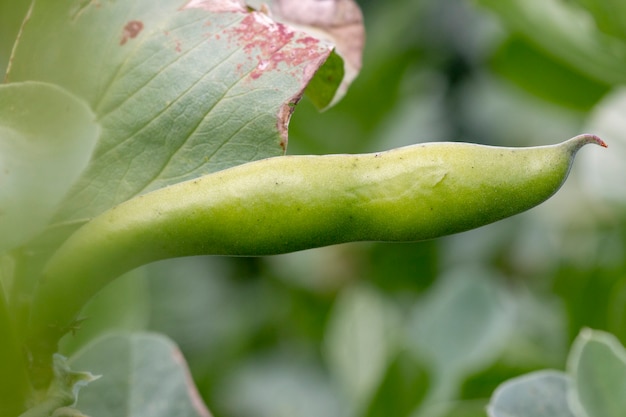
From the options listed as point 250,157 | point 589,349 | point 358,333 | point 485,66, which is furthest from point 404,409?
point 485,66

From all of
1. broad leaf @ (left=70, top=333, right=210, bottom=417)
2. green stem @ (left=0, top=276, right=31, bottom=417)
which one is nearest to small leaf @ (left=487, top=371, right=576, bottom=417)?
broad leaf @ (left=70, top=333, right=210, bottom=417)

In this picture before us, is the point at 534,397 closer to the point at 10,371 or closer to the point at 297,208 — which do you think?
the point at 297,208

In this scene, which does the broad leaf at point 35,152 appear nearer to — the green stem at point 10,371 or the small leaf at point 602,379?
the green stem at point 10,371

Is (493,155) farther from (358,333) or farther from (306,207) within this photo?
(358,333)

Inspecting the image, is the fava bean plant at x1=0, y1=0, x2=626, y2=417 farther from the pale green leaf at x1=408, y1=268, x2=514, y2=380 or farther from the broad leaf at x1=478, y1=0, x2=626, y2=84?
the broad leaf at x1=478, y1=0, x2=626, y2=84

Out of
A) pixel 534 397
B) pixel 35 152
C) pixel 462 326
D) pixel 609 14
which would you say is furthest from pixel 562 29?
pixel 35 152

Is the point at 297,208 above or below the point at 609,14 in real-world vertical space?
above

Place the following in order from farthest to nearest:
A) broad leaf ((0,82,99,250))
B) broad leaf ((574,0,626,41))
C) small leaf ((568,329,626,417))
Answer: broad leaf ((574,0,626,41)) → small leaf ((568,329,626,417)) → broad leaf ((0,82,99,250))
